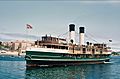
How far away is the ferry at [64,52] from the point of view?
7388 centimetres

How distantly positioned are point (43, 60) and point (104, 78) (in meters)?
23.6

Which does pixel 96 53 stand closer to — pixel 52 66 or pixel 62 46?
pixel 62 46

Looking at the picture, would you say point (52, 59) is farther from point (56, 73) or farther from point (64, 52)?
point (56, 73)

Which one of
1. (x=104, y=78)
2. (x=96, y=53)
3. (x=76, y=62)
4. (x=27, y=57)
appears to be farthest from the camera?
(x=96, y=53)

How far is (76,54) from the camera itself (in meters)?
92.1

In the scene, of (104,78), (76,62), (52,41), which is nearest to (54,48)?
(52,41)

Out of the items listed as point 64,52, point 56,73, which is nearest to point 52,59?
point 64,52

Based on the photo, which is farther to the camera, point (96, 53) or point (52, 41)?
point (96, 53)

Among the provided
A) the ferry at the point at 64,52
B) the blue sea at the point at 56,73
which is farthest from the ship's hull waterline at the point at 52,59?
the blue sea at the point at 56,73

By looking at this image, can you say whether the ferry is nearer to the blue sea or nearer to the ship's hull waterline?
the ship's hull waterline

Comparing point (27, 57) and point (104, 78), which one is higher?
point (27, 57)

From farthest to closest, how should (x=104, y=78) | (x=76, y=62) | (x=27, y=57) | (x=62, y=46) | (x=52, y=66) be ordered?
(x=76, y=62), (x=62, y=46), (x=52, y=66), (x=27, y=57), (x=104, y=78)

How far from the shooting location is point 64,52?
8400cm

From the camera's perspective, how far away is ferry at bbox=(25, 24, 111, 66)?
73.9 m
